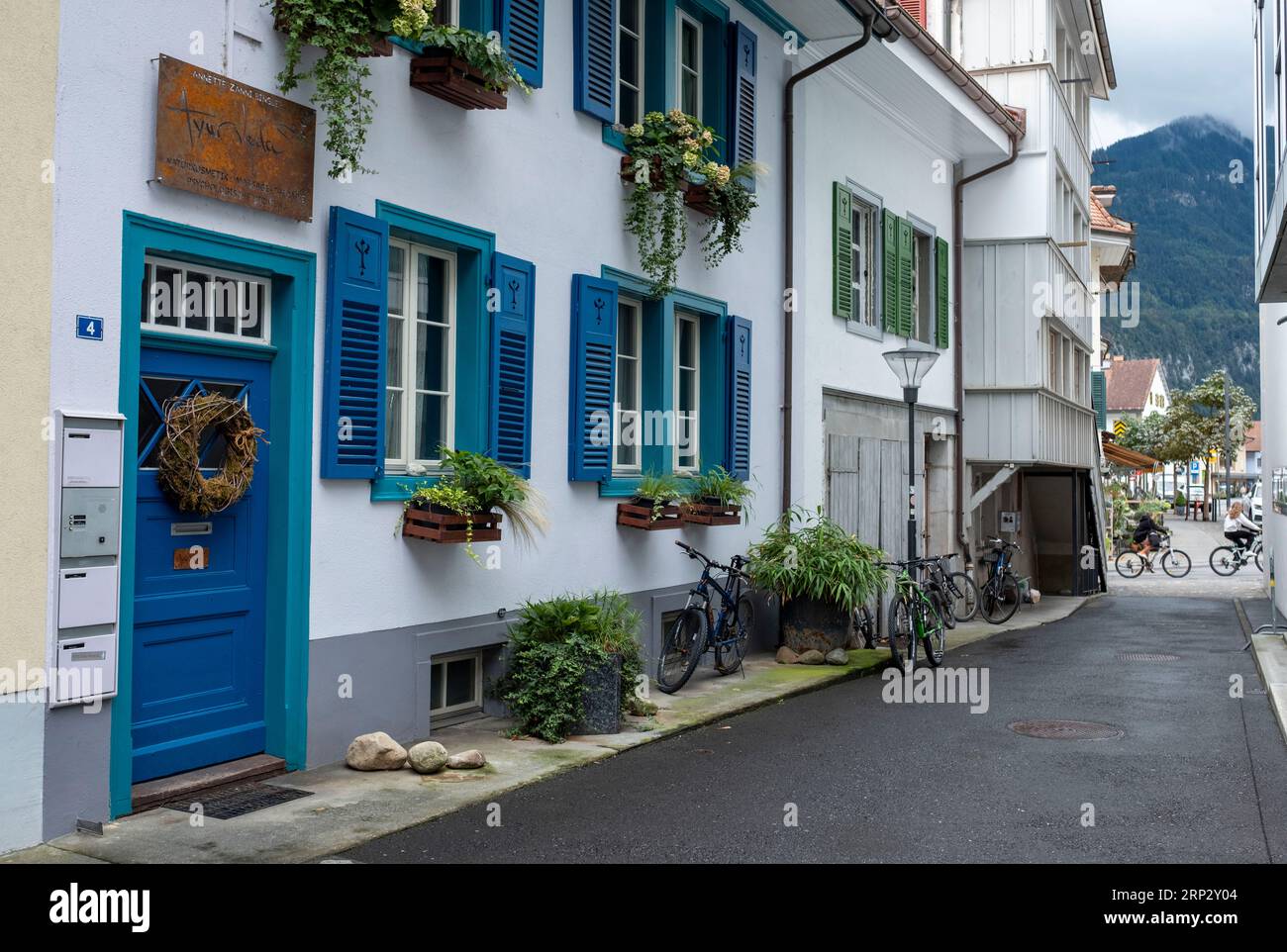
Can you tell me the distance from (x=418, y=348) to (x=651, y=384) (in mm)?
3045

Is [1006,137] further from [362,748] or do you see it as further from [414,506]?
[362,748]

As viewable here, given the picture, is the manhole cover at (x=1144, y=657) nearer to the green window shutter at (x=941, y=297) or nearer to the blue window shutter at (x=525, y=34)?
the green window shutter at (x=941, y=297)

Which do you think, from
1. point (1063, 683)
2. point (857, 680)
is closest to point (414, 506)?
point (857, 680)

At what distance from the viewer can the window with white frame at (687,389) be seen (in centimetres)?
1175

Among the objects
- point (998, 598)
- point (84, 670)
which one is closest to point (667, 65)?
point (84, 670)

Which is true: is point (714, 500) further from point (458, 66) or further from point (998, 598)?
point (998, 598)

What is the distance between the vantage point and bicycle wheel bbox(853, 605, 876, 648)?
12.8 metres

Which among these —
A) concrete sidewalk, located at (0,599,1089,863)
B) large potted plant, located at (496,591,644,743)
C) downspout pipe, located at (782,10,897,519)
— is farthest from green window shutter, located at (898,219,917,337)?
large potted plant, located at (496,591,644,743)

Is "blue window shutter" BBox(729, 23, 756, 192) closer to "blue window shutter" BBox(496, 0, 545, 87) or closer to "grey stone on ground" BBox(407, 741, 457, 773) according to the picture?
"blue window shutter" BBox(496, 0, 545, 87)

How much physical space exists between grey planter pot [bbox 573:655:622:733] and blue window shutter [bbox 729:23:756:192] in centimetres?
535

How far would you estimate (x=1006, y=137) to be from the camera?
18703mm

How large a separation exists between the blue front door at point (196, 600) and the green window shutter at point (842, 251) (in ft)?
26.8

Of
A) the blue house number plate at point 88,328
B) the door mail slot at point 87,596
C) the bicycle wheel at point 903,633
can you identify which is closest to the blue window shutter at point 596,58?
the blue house number plate at point 88,328

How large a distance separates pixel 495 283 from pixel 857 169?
24.5 feet
